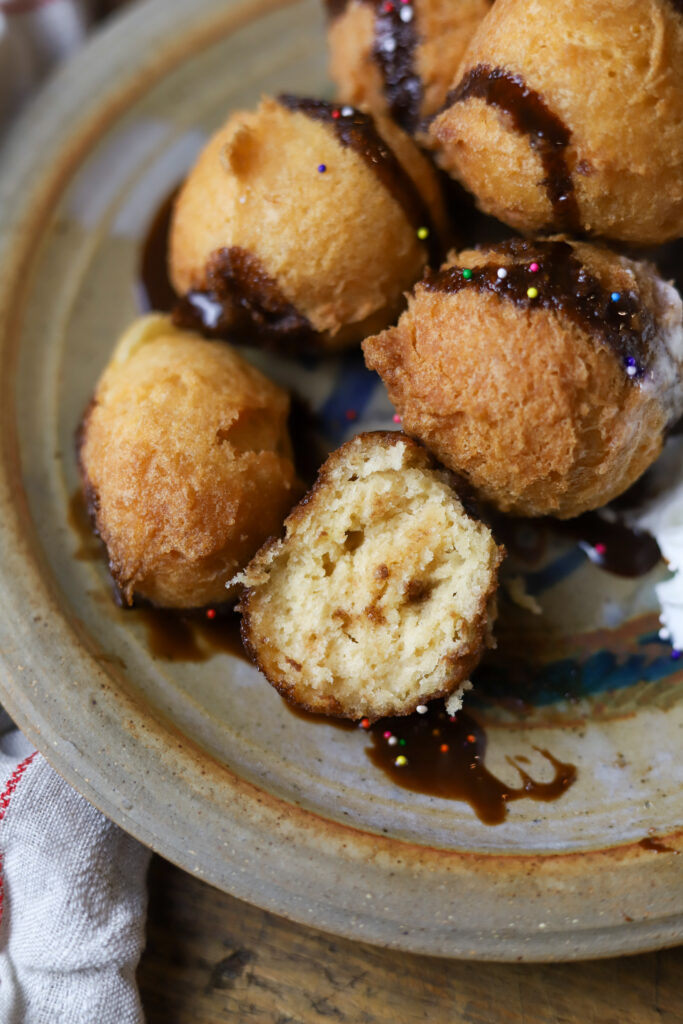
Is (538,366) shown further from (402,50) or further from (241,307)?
(402,50)

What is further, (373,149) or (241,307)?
(241,307)

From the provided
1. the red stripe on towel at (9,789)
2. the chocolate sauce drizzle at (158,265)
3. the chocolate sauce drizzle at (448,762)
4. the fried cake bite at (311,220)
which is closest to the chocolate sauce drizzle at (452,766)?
the chocolate sauce drizzle at (448,762)

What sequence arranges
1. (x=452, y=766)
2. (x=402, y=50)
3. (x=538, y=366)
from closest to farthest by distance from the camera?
(x=538, y=366), (x=452, y=766), (x=402, y=50)

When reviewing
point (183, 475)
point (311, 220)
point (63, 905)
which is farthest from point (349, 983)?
point (311, 220)

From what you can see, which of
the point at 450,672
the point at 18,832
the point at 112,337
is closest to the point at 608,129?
the point at 450,672

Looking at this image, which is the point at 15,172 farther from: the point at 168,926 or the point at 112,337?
the point at 168,926

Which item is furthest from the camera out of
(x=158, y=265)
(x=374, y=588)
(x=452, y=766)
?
(x=158, y=265)
